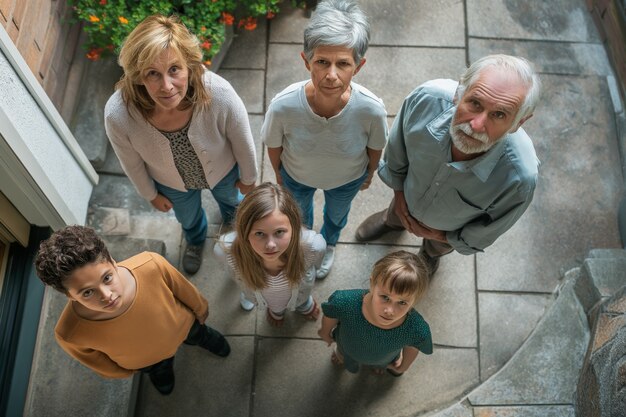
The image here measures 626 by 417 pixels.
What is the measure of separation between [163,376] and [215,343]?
30cm

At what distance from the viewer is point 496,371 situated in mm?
3158

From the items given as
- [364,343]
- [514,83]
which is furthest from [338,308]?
[514,83]

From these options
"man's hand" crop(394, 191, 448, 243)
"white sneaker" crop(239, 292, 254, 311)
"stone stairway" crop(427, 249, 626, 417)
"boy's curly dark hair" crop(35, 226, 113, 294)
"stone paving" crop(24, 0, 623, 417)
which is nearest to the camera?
"boy's curly dark hair" crop(35, 226, 113, 294)

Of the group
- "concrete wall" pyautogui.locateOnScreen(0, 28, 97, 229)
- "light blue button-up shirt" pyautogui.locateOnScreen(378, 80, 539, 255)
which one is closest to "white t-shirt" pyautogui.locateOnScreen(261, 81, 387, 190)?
"light blue button-up shirt" pyautogui.locateOnScreen(378, 80, 539, 255)

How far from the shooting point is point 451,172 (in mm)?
2258

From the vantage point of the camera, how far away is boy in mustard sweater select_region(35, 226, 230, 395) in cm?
198

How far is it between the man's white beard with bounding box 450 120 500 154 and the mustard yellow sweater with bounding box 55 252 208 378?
47.4 inches

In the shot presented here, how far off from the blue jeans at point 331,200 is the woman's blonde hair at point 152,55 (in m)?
0.66

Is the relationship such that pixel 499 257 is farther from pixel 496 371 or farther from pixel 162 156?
pixel 162 156

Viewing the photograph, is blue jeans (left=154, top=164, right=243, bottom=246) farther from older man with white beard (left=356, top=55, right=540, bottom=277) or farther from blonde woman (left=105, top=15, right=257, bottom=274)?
older man with white beard (left=356, top=55, right=540, bottom=277)

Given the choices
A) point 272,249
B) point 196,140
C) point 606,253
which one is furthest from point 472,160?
point 606,253

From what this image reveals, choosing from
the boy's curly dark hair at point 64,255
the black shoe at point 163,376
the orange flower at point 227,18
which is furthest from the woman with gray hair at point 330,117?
the orange flower at point 227,18

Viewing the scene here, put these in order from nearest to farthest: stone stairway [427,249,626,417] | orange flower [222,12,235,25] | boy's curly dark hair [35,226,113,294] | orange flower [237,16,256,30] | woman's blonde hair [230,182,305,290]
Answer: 1. boy's curly dark hair [35,226,113,294]
2. woman's blonde hair [230,182,305,290]
3. stone stairway [427,249,626,417]
4. orange flower [222,12,235,25]
5. orange flower [237,16,256,30]

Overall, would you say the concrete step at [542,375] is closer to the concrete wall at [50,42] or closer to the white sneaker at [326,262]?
the white sneaker at [326,262]
